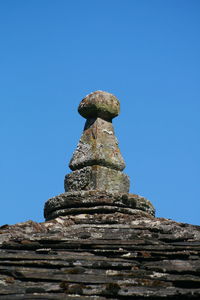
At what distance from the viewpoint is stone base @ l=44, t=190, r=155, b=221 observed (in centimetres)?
662

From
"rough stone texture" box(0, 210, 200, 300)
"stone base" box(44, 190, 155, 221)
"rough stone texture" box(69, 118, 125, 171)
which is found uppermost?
"rough stone texture" box(69, 118, 125, 171)

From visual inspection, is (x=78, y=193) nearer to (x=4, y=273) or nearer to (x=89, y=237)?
(x=89, y=237)

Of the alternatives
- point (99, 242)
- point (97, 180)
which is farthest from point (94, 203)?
point (99, 242)

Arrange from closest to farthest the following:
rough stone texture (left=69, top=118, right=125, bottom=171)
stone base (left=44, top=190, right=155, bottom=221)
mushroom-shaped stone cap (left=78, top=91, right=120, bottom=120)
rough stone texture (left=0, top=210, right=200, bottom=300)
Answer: rough stone texture (left=0, top=210, right=200, bottom=300) → stone base (left=44, top=190, right=155, bottom=221) → rough stone texture (left=69, top=118, right=125, bottom=171) → mushroom-shaped stone cap (left=78, top=91, right=120, bottom=120)

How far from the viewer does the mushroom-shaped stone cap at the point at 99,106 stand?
7.58 meters

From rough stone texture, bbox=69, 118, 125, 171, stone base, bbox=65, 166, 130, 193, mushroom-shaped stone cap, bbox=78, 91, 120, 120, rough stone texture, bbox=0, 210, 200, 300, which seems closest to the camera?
rough stone texture, bbox=0, 210, 200, 300

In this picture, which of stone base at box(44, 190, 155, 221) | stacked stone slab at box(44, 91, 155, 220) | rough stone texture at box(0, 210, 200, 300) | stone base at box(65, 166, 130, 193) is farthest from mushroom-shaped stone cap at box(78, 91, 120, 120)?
rough stone texture at box(0, 210, 200, 300)

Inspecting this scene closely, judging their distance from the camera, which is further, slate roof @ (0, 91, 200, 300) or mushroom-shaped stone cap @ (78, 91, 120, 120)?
mushroom-shaped stone cap @ (78, 91, 120, 120)

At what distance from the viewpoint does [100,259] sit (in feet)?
17.0

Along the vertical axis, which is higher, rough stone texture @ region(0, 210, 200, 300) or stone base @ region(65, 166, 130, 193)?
stone base @ region(65, 166, 130, 193)

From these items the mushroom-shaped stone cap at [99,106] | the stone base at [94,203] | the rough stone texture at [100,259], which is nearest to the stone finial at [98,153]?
the mushroom-shaped stone cap at [99,106]

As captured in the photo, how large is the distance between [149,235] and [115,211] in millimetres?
849

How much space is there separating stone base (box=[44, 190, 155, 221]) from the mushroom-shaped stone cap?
4.03ft

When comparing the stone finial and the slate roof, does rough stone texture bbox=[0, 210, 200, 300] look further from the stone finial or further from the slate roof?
the stone finial
